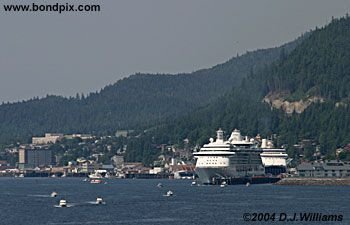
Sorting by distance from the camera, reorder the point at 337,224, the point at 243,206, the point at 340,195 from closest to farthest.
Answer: the point at 337,224 < the point at 243,206 < the point at 340,195

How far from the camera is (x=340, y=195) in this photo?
170 metres

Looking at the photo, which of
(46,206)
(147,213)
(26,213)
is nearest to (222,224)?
(147,213)

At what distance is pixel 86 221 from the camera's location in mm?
119562

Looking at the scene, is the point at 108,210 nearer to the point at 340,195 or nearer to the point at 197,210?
the point at 197,210

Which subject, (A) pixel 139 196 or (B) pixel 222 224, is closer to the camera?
(B) pixel 222 224

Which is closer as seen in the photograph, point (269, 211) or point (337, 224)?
point (337, 224)

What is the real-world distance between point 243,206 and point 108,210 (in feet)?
51.2

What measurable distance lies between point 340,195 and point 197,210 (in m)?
39.4

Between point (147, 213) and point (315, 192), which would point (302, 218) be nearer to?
point (147, 213)

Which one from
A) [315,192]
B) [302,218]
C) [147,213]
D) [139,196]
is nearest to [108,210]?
[147,213]

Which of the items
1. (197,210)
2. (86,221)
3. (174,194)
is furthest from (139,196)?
(86,221)

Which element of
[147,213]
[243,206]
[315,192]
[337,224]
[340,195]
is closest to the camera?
[337,224]

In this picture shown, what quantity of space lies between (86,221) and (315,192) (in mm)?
67849

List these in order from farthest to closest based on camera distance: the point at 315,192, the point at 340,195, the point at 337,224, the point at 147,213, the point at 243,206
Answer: the point at 315,192, the point at 340,195, the point at 243,206, the point at 147,213, the point at 337,224
